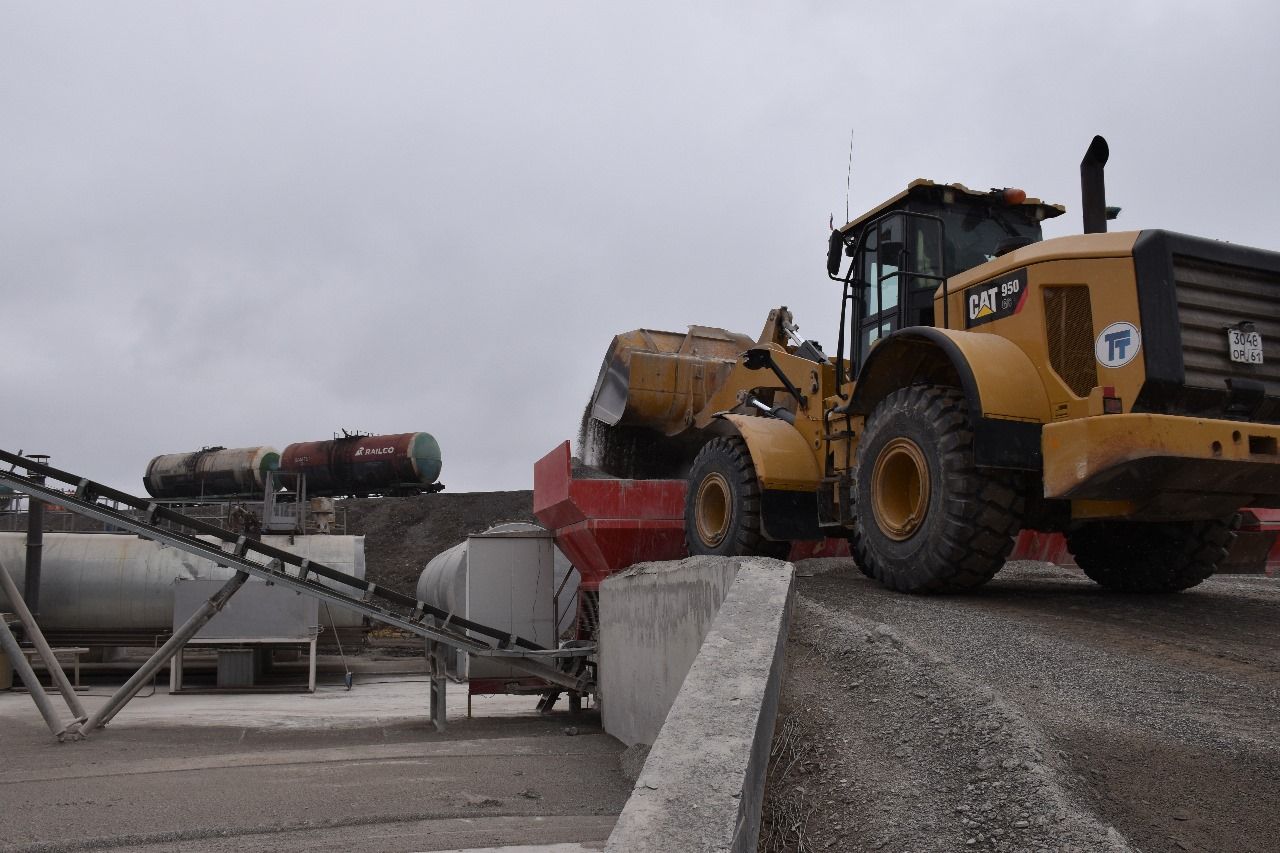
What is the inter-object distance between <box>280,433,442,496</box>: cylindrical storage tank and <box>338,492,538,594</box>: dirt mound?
2.34 ft

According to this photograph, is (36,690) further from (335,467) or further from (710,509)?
(335,467)

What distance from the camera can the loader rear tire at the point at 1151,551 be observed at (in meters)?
6.63

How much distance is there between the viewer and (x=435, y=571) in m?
20.9

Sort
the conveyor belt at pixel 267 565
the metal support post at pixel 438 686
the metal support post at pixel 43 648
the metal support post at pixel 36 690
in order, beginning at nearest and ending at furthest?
the metal support post at pixel 36 690 < the metal support post at pixel 43 648 < the conveyor belt at pixel 267 565 < the metal support post at pixel 438 686

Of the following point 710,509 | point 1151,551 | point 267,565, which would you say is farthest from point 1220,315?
point 267,565

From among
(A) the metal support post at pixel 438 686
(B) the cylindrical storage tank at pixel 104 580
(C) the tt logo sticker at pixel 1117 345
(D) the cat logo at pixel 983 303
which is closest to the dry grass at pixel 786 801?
(C) the tt logo sticker at pixel 1117 345

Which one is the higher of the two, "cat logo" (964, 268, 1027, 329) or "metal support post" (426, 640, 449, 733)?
"cat logo" (964, 268, 1027, 329)

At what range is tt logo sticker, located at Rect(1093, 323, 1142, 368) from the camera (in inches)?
209

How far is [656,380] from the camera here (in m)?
10.5

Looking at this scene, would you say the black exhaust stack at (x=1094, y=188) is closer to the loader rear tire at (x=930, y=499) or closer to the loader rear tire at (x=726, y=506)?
the loader rear tire at (x=930, y=499)

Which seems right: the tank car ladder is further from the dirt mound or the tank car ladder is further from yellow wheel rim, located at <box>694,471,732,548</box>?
the dirt mound

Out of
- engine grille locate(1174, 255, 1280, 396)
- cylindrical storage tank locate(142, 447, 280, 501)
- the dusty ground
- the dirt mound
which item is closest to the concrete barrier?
the dusty ground

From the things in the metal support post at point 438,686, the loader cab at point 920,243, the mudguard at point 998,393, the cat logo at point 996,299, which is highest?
the loader cab at point 920,243

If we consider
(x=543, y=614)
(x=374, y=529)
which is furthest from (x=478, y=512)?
(x=543, y=614)
